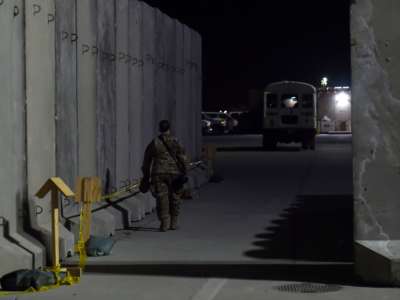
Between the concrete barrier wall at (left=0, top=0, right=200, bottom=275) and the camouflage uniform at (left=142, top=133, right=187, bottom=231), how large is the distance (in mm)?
808

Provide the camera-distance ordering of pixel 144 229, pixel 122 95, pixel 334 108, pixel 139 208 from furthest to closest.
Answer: pixel 334 108 → pixel 122 95 → pixel 139 208 → pixel 144 229

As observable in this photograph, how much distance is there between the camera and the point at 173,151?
13.8m

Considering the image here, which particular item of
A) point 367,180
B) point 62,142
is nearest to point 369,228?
point 367,180

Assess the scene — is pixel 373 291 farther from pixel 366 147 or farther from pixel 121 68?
pixel 121 68

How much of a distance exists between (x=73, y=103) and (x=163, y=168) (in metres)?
1.78

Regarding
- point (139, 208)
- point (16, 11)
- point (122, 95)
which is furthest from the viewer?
point (122, 95)

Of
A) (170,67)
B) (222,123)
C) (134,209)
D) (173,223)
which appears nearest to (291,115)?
(170,67)

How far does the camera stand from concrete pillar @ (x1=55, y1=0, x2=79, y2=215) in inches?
480

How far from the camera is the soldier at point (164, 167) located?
13742 mm

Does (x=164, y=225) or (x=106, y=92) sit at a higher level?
(x=106, y=92)

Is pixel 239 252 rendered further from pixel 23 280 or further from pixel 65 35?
pixel 65 35

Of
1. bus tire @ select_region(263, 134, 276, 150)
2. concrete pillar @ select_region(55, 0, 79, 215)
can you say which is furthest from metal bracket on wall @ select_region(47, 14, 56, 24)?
bus tire @ select_region(263, 134, 276, 150)

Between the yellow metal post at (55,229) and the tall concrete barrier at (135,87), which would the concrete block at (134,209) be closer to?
the tall concrete barrier at (135,87)

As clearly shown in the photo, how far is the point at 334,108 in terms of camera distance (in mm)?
62844
